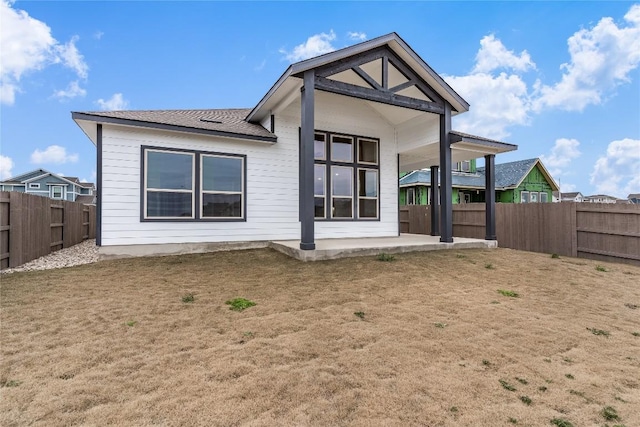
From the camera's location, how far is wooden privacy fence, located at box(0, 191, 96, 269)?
585 cm

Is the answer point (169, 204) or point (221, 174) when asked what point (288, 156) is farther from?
point (169, 204)

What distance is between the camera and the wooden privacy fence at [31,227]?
585cm

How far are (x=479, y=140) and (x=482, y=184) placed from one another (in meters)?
12.3

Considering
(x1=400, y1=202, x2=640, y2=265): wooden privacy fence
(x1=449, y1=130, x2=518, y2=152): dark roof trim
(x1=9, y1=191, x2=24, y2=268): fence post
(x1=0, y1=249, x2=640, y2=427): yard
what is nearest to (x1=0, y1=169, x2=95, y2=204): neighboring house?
(x1=9, y1=191, x2=24, y2=268): fence post

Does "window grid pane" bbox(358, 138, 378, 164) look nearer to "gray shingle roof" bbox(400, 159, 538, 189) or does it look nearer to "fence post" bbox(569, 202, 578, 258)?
"fence post" bbox(569, 202, 578, 258)

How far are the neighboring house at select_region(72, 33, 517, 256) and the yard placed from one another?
2.29 metres

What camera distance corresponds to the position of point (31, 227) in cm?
668

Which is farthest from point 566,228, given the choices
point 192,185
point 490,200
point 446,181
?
point 192,185

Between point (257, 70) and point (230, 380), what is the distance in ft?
69.7

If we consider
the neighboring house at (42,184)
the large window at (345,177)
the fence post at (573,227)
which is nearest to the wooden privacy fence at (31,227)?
the large window at (345,177)

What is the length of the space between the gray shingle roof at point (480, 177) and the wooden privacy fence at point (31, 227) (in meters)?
16.5

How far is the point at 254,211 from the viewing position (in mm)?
7941

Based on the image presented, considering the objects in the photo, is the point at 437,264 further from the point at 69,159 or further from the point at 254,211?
the point at 69,159

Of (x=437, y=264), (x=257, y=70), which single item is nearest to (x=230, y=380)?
(x=437, y=264)
